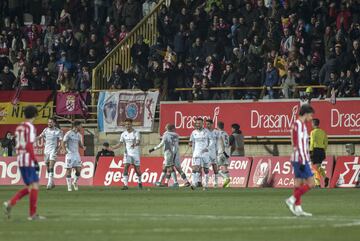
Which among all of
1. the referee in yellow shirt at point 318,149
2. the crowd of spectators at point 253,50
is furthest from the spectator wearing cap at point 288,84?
the referee in yellow shirt at point 318,149

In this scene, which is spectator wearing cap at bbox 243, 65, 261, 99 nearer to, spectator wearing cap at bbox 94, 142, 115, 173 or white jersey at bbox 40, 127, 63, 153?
spectator wearing cap at bbox 94, 142, 115, 173

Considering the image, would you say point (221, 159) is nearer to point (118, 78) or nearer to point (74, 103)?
point (118, 78)

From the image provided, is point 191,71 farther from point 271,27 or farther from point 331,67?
point 331,67

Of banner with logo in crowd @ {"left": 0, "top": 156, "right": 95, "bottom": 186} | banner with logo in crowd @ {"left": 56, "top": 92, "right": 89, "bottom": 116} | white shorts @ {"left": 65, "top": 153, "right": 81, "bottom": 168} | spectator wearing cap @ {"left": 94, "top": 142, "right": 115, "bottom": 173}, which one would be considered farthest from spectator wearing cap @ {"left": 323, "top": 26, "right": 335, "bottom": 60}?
banner with logo in crowd @ {"left": 56, "top": 92, "right": 89, "bottom": 116}

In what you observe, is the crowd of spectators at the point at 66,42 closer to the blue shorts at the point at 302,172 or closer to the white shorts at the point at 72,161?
the white shorts at the point at 72,161

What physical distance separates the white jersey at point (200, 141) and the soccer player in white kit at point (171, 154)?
108 centimetres

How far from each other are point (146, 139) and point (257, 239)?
2786 centimetres

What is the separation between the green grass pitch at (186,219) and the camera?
60.3 feet

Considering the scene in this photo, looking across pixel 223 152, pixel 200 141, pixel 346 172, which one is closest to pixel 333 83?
pixel 346 172

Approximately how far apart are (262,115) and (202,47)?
382cm

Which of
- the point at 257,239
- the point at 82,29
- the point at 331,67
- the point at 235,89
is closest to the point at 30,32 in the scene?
the point at 82,29

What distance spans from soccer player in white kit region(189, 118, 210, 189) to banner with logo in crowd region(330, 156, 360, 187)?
4.57 metres

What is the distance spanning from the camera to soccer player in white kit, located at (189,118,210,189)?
130 ft

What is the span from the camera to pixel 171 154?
40.5 metres
